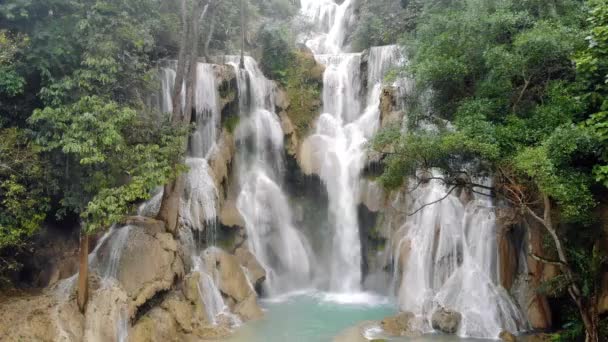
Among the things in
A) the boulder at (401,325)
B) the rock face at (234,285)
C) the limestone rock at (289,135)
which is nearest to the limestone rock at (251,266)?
the rock face at (234,285)

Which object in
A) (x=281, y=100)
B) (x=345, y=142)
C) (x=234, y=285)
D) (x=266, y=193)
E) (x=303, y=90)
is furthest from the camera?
(x=303, y=90)

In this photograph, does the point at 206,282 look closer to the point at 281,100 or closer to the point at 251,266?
the point at 251,266

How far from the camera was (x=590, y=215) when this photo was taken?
11133 millimetres

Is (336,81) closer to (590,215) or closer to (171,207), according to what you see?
(171,207)

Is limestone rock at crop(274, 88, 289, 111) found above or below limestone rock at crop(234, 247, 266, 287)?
above

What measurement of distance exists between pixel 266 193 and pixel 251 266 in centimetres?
336

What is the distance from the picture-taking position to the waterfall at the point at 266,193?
17.7m

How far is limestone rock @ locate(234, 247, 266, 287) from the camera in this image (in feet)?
52.7

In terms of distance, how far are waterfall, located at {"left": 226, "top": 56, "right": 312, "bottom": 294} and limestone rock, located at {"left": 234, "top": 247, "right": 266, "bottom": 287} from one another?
0.53 metres

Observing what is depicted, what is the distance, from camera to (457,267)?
14.2 metres

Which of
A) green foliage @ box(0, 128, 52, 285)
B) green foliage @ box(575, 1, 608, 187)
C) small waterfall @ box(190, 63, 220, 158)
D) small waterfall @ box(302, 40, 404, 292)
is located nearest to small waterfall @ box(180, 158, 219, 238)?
small waterfall @ box(190, 63, 220, 158)

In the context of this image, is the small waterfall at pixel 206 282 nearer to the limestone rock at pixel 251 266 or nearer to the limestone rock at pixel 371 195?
the limestone rock at pixel 251 266

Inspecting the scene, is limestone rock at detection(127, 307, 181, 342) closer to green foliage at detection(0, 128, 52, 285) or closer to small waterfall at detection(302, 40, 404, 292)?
green foliage at detection(0, 128, 52, 285)

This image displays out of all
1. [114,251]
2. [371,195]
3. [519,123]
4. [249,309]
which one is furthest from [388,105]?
[114,251]
